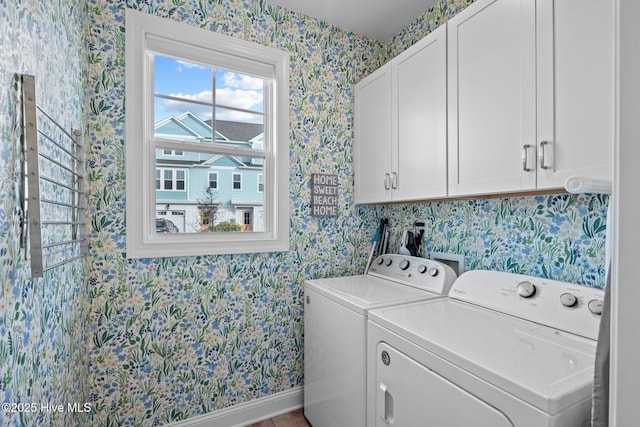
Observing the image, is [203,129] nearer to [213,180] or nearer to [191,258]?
[213,180]

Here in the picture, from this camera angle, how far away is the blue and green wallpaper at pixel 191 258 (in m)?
0.97

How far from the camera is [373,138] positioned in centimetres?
215

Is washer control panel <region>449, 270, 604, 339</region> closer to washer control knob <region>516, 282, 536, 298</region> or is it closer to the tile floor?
washer control knob <region>516, 282, 536, 298</region>

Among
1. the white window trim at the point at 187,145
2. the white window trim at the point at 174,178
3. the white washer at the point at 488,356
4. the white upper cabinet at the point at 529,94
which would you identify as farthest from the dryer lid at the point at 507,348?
the white window trim at the point at 174,178

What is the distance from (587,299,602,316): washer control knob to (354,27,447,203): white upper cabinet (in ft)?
2.38

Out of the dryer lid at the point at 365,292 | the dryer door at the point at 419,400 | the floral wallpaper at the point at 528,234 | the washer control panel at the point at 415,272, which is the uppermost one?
the floral wallpaper at the point at 528,234

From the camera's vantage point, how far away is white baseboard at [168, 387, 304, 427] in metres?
1.87

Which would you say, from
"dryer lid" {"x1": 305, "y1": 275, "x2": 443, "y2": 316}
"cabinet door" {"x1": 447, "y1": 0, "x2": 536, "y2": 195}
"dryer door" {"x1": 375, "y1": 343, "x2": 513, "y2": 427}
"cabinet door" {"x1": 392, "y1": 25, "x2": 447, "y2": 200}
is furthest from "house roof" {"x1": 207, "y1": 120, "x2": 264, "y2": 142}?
"dryer door" {"x1": 375, "y1": 343, "x2": 513, "y2": 427}

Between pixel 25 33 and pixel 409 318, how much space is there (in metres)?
1.64

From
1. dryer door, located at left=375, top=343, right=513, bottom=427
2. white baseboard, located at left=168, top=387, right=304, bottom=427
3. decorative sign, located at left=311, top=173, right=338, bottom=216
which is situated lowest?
white baseboard, located at left=168, top=387, right=304, bottom=427

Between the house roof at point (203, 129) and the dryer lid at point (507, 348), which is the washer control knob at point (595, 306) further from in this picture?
the house roof at point (203, 129)

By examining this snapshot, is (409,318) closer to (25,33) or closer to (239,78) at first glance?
(25,33)

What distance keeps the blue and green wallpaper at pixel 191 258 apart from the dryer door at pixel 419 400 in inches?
31.8

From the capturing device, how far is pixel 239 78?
2.10m
